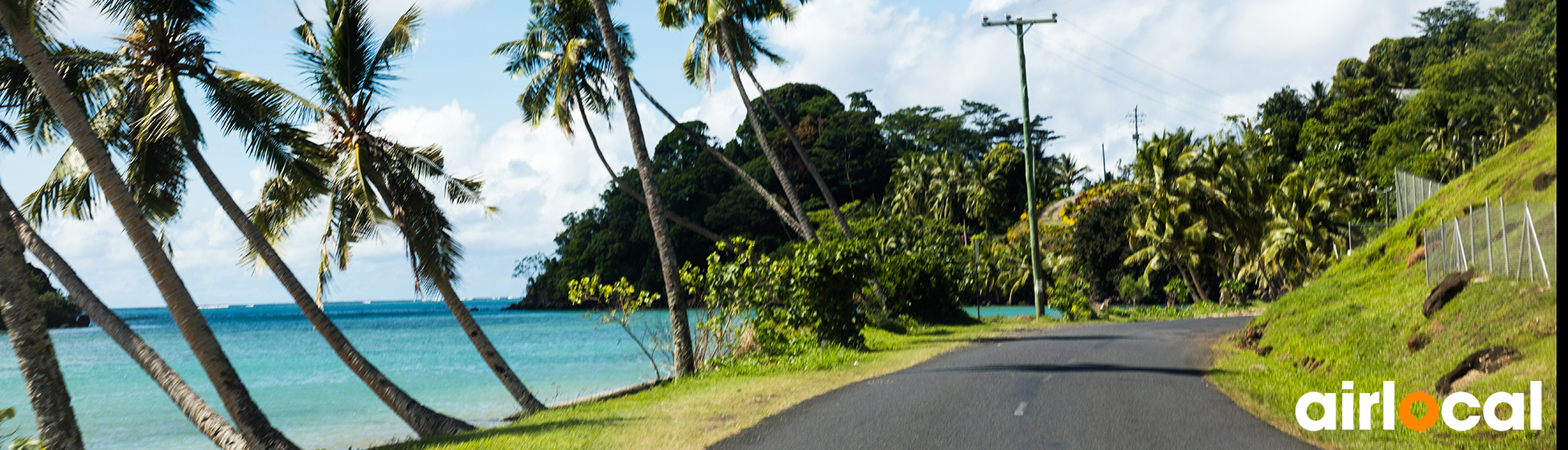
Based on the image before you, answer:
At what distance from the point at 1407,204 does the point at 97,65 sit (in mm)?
31347

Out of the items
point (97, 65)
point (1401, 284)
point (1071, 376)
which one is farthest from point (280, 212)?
point (1401, 284)

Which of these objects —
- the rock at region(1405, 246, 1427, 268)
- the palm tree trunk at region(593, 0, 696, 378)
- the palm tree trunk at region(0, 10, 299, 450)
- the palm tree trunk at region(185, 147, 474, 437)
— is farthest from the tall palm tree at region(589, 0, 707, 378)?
the rock at region(1405, 246, 1427, 268)

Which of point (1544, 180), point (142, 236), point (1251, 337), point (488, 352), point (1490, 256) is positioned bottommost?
point (1251, 337)

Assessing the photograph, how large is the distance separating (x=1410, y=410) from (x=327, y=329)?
1203cm

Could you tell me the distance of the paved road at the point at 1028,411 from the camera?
8.66 metres

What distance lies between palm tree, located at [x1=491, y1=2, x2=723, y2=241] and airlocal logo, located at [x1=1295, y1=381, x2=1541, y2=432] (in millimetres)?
12878

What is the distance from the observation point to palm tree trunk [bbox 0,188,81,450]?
8656 millimetres

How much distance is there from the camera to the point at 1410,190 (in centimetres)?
2927

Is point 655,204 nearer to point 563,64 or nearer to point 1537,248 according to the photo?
point 563,64

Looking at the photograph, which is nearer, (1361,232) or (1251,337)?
(1251,337)

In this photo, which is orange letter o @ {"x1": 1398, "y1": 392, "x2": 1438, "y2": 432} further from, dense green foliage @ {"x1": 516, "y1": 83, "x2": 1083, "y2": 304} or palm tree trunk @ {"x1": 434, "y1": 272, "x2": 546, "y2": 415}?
dense green foliage @ {"x1": 516, "y1": 83, "x2": 1083, "y2": 304}

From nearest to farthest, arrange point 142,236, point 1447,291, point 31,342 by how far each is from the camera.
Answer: point 31,342, point 142,236, point 1447,291

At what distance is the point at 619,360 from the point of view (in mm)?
30406

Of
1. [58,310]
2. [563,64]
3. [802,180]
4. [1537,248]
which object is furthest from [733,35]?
[58,310]
